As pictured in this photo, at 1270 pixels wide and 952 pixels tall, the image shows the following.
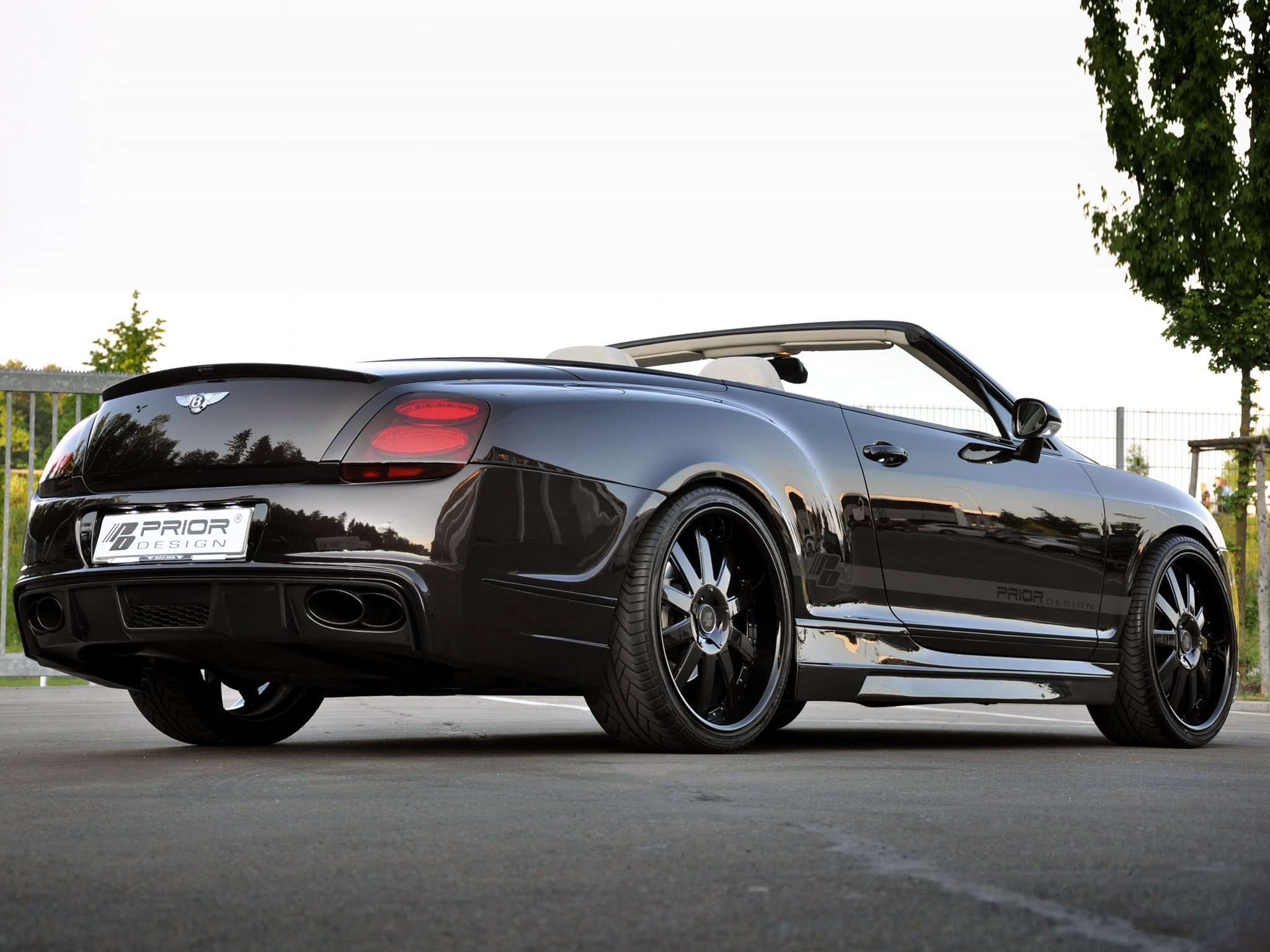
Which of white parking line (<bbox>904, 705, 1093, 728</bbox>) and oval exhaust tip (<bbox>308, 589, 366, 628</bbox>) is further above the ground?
oval exhaust tip (<bbox>308, 589, 366, 628</bbox>)

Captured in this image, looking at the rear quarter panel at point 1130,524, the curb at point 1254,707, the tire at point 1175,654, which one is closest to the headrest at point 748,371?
the rear quarter panel at point 1130,524

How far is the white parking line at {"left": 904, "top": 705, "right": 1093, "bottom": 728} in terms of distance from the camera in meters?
8.88

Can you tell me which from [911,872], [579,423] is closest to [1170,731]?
[579,423]

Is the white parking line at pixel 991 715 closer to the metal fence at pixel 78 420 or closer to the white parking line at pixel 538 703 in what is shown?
the white parking line at pixel 538 703

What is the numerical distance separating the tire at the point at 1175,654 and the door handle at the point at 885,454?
4.85ft

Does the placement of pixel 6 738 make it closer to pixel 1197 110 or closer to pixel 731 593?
pixel 731 593

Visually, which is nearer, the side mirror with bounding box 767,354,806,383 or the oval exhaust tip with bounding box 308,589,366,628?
the oval exhaust tip with bounding box 308,589,366,628

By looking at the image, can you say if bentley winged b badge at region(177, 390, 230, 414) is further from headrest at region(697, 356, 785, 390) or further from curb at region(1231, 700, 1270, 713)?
curb at region(1231, 700, 1270, 713)

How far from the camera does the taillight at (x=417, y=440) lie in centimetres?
430

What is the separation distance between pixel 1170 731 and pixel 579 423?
3.06 metres

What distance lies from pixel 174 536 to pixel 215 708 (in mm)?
1173

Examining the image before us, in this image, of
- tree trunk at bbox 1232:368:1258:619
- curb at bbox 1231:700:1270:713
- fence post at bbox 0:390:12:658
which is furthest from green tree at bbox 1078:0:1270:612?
fence post at bbox 0:390:12:658

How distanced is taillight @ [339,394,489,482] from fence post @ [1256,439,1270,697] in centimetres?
1235

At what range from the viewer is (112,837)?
119 inches
